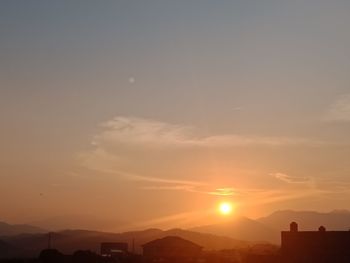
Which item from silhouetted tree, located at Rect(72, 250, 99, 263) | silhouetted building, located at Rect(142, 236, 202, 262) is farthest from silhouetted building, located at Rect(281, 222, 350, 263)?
silhouetted building, located at Rect(142, 236, 202, 262)

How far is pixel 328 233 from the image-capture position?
8606 cm

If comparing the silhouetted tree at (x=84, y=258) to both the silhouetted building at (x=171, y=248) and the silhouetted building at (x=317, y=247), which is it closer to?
the silhouetted building at (x=171, y=248)

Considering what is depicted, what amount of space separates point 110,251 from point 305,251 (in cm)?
4502

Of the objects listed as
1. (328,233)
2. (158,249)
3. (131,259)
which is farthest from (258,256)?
(158,249)

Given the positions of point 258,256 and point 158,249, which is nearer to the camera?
point 258,256

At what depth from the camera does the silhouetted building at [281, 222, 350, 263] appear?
83688 millimetres

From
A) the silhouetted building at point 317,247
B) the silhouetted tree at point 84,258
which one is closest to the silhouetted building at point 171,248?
the silhouetted tree at point 84,258

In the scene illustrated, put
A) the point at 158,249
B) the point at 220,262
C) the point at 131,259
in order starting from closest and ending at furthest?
1. the point at 220,262
2. the point at 131,259
3. the point at 158,249

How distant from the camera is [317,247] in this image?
282 ft

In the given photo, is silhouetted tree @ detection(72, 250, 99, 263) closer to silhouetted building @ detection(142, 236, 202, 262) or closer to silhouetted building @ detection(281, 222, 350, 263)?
silhouetted building @ detection(142, 236, 202, 262)

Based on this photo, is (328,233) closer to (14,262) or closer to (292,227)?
(292,227)

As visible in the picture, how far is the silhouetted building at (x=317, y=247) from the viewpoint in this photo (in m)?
83.7

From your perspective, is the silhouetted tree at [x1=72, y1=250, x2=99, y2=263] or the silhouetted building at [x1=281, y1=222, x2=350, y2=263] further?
the silhouetted building at [x1=281, y1=222, x2=350, y2=263]

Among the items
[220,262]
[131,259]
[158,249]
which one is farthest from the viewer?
[158,249]
